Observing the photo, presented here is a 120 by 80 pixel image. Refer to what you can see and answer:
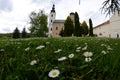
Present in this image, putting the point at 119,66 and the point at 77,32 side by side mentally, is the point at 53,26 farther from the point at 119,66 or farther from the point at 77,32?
the point at 119,66

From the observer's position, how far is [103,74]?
1925 millimetres

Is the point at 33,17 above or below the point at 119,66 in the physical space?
above

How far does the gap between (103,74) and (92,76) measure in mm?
104

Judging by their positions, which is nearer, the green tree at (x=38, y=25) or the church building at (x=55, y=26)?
the green tree at (x=38, y=25)

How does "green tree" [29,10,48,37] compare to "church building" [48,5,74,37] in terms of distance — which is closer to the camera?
"green tree" [29,10,48,37]

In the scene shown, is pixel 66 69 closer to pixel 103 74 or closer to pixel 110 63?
pixel 103 74

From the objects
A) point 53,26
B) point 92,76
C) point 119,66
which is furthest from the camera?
point 53,26

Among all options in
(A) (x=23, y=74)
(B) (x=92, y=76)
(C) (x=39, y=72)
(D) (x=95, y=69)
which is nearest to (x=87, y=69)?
(D) (x=95, y=69)

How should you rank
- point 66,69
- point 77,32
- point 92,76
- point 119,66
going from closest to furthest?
point 92,76, point 66,69, point 119,66, point 77,32

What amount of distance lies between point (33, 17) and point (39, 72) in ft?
264

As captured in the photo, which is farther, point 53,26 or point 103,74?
point 53,26

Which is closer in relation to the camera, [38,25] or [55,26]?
[38,25]

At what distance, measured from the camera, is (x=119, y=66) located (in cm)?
217

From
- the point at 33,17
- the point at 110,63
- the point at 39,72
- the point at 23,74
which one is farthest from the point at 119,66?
the point at 33,17
